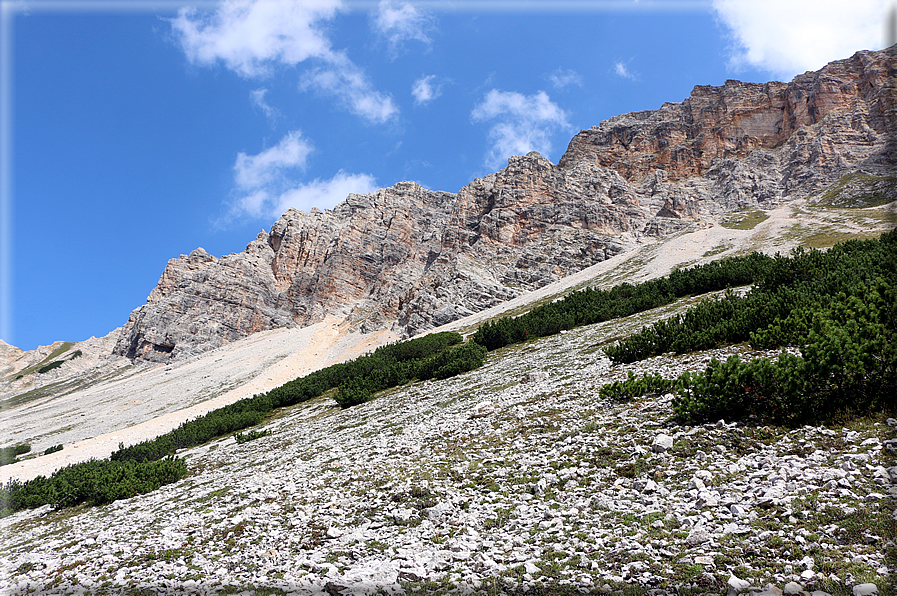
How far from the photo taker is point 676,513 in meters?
6.91

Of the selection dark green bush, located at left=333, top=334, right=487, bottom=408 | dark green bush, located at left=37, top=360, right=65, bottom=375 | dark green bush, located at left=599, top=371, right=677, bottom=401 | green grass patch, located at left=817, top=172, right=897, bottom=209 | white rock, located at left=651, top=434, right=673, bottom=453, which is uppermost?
dark green bush, located at left=37, top=360, right=65, bottom=375

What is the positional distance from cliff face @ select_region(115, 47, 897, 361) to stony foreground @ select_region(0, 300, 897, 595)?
268 ft

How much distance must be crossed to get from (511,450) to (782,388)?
6.01m

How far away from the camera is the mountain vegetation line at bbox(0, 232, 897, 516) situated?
8.79 meters

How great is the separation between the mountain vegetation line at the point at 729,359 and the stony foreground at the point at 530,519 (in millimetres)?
725

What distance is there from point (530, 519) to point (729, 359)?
5.94m

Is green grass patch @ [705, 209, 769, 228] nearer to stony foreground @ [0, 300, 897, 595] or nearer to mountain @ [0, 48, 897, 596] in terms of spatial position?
mountain @ [0, 48, 897, 596]

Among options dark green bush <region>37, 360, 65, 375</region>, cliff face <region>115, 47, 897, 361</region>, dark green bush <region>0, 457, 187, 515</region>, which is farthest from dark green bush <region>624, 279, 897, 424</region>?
dark green bush <region>37, 360, 65, 375</region>

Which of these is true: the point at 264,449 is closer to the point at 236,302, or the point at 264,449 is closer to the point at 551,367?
the point at 551,367

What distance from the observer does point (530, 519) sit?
7793 millimetres

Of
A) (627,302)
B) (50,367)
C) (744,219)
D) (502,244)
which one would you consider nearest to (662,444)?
(627,302)

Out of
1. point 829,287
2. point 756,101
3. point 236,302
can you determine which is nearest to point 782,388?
point 829,287

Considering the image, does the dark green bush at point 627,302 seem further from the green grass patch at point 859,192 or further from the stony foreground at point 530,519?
the green grass patch at point 859,192

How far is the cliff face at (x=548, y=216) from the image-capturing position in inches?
4680
